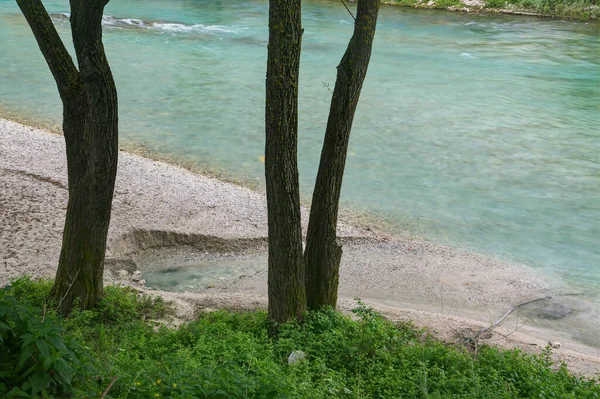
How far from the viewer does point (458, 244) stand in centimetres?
773

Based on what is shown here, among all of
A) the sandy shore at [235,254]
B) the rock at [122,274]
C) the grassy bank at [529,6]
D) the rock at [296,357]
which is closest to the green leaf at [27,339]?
the rock at [296,357]

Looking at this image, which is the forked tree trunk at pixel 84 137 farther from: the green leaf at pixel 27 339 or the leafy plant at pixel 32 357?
the green leaf at pixel 27 339

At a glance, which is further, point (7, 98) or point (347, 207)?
point (7, 98)

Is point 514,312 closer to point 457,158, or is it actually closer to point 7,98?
point 457,158

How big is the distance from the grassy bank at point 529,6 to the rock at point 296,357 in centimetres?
2024

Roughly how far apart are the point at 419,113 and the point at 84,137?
8.51 m

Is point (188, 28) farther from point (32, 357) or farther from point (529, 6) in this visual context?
point (32, 357)

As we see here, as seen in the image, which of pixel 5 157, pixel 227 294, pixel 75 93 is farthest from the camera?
pixel 5 157

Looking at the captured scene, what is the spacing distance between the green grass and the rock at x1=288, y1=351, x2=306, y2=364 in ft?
0.14

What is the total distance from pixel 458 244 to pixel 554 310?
4.98 ft

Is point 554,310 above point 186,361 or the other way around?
the other way around

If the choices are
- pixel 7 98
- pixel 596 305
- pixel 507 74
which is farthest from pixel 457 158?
pixel 7 98

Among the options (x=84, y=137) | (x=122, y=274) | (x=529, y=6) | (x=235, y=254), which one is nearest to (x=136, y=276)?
(x=122, y=274)

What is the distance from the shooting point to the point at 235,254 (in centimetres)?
683
